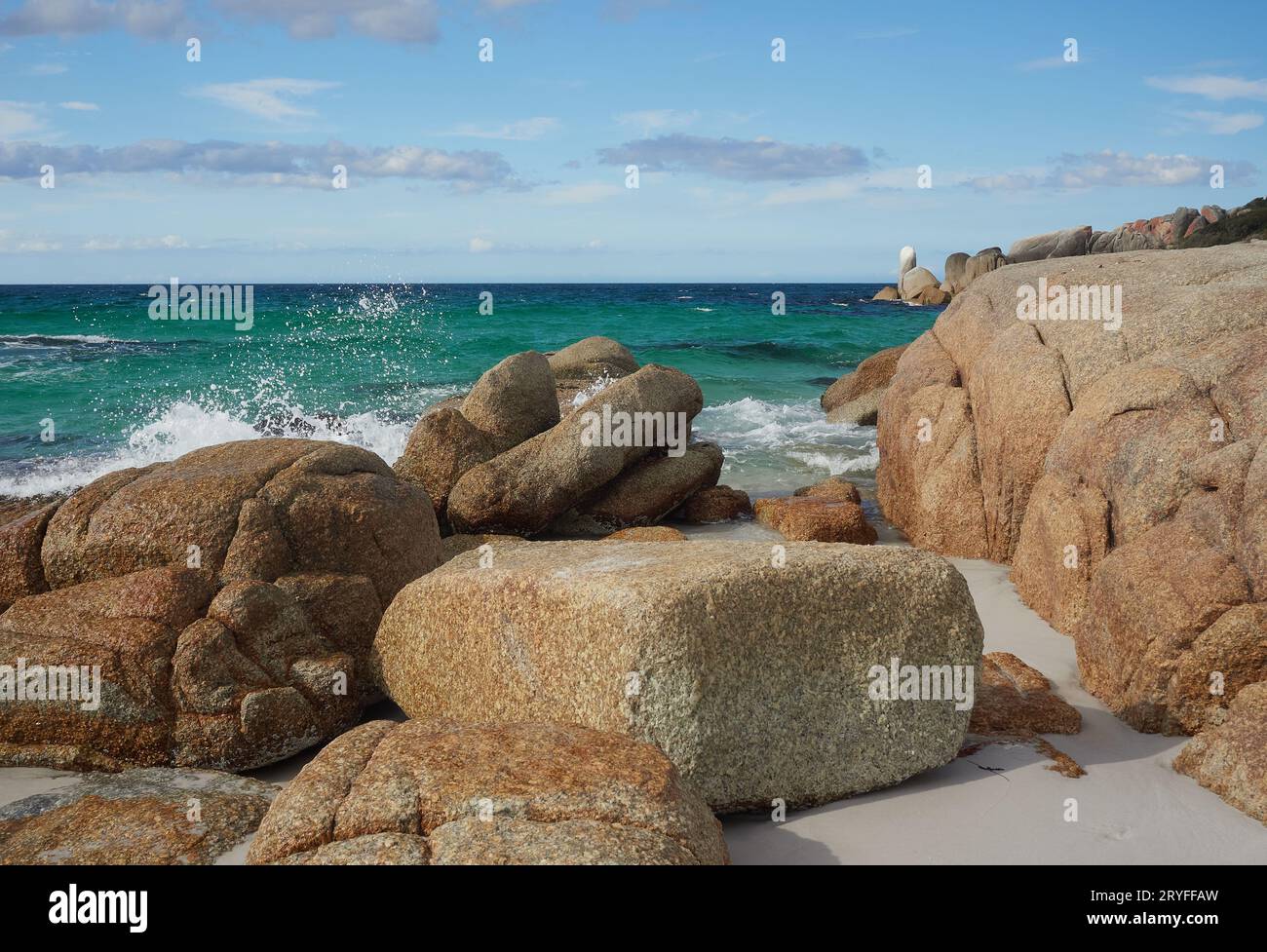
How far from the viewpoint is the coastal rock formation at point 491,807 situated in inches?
133

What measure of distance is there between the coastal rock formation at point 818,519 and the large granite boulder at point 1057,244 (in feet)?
127

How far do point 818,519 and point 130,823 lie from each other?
703 cm

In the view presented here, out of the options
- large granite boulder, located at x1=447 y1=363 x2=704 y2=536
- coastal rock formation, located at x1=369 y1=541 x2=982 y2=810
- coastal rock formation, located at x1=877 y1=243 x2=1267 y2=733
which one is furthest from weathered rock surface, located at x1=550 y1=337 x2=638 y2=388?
coastal rock formation, located at x1=369 y1=541 x2=982 y2=810

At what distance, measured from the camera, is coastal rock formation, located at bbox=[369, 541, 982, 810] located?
4371mm

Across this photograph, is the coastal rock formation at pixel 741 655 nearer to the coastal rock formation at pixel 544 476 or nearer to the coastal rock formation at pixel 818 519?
the coastal rock formation at pixel 818 519

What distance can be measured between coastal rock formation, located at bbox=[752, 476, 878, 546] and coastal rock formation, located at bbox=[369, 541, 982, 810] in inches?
185

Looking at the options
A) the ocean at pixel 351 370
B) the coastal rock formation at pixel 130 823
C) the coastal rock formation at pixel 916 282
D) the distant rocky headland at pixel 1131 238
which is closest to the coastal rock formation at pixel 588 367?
the ocean at pixel 351 370

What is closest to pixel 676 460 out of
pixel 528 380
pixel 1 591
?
pixel 528 380

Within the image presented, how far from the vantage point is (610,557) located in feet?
16.9

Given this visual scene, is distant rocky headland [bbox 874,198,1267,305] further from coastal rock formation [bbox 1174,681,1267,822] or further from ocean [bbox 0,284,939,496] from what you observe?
coastal rock formation [bbox 1174,681,1267,822]

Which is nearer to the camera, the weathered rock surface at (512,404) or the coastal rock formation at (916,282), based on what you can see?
the weathered rock surface at (512,404)

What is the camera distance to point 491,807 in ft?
11.7

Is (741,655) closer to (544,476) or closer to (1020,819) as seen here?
Answer: (1020,819)

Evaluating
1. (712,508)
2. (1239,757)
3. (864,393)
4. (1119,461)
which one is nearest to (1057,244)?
(864,393)
